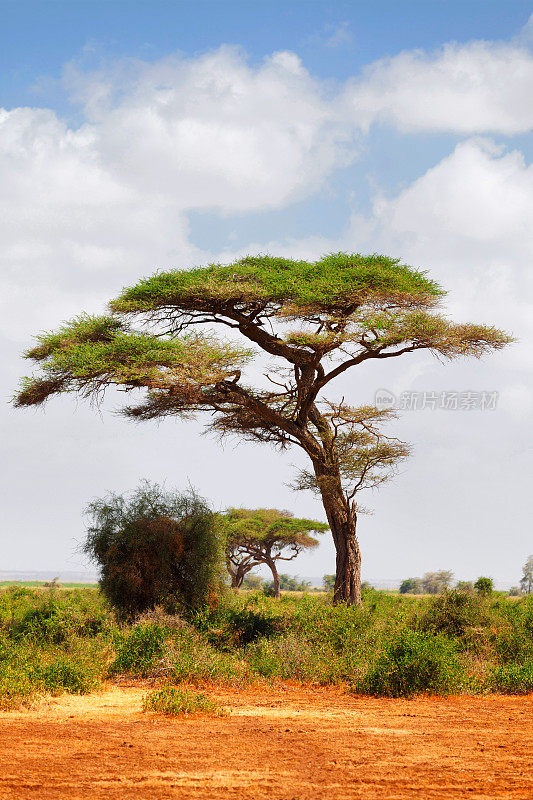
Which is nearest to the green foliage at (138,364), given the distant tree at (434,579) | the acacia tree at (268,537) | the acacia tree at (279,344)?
A: the acacia tree at (279,344)

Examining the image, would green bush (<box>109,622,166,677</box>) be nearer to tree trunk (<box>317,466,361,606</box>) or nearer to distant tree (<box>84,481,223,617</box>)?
distant tree (<box>84,481,223,617</box>)

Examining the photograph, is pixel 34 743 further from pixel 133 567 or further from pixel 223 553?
pixel 223 553

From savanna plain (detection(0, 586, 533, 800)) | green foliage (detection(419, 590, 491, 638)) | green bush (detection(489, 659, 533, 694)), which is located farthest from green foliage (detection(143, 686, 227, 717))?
green foliage (detection(419, 590, 491, 638))

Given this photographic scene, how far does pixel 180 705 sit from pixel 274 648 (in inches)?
168

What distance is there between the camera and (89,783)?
552 centimetres

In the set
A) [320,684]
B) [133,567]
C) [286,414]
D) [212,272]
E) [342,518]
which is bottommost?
[320,684]

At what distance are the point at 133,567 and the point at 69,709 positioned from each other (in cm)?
635

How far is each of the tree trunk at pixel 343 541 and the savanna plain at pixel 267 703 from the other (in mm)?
1183

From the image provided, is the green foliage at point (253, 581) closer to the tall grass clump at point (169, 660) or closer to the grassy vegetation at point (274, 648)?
the grassy vegetation at point (274, 648)

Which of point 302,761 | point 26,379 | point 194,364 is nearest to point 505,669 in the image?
point 302,761

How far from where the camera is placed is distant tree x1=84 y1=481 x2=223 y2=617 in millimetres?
15281

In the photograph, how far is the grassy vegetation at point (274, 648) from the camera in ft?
33.9

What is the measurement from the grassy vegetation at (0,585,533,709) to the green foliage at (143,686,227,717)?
0.58ft

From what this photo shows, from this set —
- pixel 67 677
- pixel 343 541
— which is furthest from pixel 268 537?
pixel 67 677
